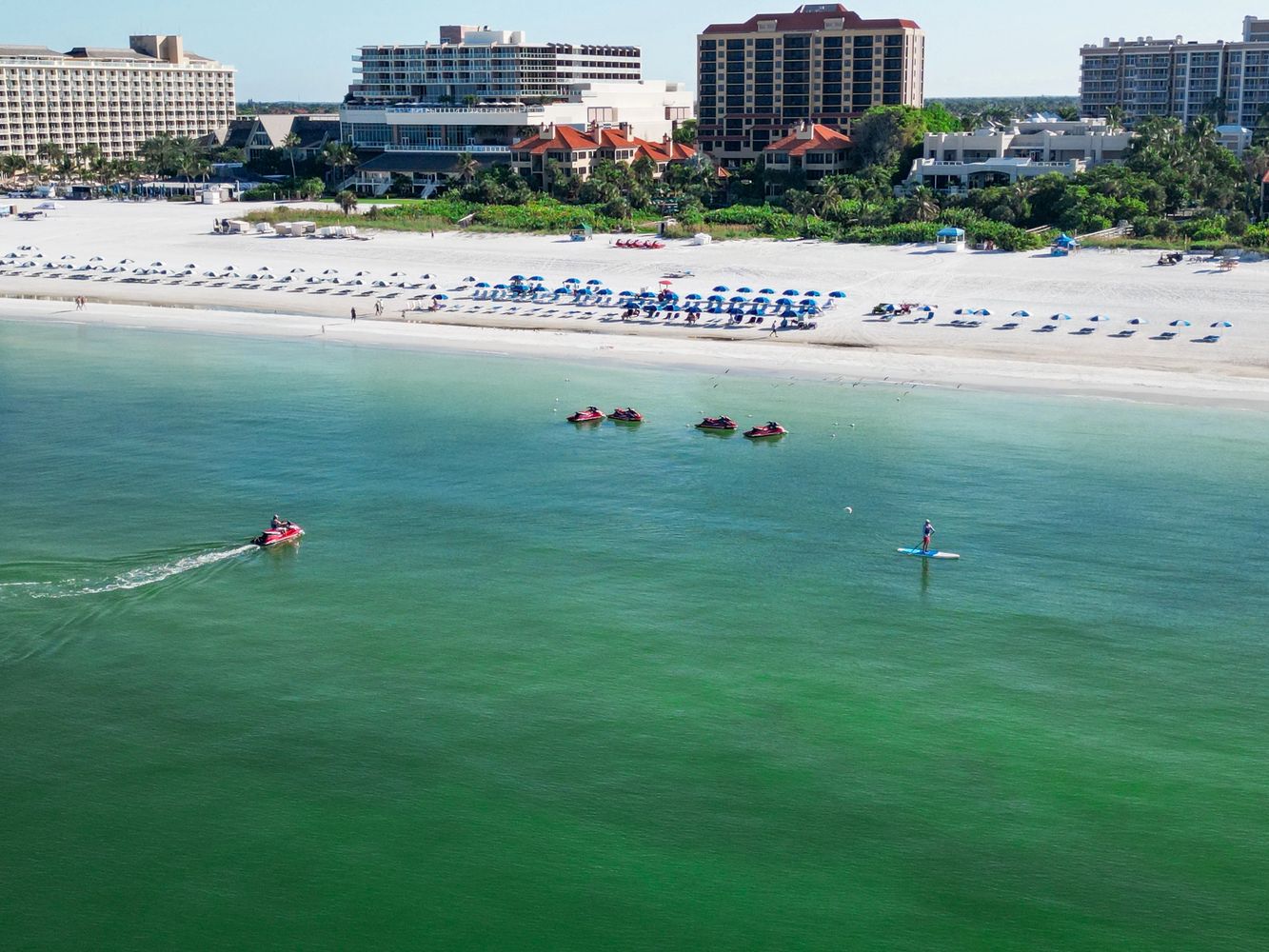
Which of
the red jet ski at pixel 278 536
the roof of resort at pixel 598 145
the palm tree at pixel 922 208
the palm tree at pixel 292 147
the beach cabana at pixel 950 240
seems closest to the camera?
the red jet ski at pixel 278 536

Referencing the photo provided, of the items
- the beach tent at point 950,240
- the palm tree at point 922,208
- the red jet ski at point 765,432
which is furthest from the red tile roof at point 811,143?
the red jet ski at point 765,432

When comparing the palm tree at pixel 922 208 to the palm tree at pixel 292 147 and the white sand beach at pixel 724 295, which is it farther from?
the palm tree at pixel 292 147

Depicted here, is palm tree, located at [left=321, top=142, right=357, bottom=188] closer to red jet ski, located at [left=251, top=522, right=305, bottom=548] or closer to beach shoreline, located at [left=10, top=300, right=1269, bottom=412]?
beach shoreline, located at [left=10, top=300, right=1269, bottom=412]

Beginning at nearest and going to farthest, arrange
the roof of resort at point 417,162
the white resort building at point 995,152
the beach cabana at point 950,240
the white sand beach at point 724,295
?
1. the white sand beach at point 724,295
2. the beach cabana at point 950,240
3. the white resort building at point 995,152
4. the roof of resort at point 417,162

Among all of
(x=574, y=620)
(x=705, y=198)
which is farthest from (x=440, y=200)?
(x=574, y=620)

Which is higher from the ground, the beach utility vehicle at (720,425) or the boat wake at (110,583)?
the beach utility vehicle at (720,425)
